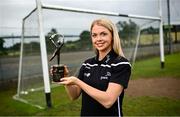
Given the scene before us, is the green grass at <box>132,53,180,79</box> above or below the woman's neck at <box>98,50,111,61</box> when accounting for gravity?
below

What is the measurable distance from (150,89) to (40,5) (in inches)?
148

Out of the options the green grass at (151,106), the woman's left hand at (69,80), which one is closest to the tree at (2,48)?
the green grass at (151,106)

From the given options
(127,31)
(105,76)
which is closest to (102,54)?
(105,76)

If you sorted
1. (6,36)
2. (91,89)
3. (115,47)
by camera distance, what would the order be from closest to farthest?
(91,89) < (115,47) < (6,36)

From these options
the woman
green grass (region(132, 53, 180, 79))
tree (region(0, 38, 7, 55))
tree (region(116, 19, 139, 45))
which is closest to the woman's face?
the woman

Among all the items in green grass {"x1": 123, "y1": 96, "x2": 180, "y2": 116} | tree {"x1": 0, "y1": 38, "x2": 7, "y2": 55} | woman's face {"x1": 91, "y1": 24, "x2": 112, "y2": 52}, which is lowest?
green grass {"x1": 123, "y1": 96, "x2": 180, "y2": 116}

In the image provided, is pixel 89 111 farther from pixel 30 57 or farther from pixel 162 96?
pixel 30 57

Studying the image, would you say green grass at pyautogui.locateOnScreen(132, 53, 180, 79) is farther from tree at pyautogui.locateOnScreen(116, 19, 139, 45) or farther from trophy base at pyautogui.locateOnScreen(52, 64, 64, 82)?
trophy base at pyautogui.locateOnScreen(52, 64, 64, 82)

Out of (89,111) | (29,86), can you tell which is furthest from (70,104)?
(89,111)

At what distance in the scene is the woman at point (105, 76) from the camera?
7.67 ft

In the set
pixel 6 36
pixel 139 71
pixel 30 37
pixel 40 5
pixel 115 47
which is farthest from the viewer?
pixel 139 71

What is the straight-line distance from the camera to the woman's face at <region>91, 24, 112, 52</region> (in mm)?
2477

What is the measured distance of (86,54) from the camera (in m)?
11.5

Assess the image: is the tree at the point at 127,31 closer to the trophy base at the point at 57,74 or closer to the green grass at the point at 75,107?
the green grass at the point at 75,107
